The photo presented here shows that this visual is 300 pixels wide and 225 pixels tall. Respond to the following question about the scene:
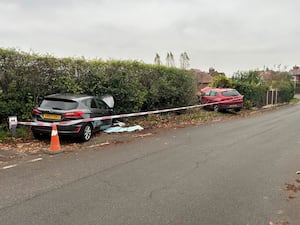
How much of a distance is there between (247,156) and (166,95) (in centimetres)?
921

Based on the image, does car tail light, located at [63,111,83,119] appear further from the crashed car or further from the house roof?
the house roof

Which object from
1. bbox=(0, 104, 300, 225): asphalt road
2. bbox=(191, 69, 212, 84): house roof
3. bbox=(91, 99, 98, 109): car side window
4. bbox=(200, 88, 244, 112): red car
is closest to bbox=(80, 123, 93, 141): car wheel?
bbox=(91, 99, 98, 109): car side window

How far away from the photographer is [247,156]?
308 inches

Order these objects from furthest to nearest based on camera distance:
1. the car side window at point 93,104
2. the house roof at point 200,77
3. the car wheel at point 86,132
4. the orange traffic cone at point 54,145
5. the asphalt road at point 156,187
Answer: the house roof at point 200,77 < the car side window at point 93,104 < the car wheel at point 86,132 < the orange traffic cone at point 54,145 < the asphalt road at point 156,187

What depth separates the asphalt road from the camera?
4.16m

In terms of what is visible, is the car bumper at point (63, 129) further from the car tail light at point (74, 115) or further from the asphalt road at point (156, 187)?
the asphalt road at point (156, 187)

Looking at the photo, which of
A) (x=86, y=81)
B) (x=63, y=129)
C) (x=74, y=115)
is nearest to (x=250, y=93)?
(x=86, y=81)

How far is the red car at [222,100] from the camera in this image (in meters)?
20.8

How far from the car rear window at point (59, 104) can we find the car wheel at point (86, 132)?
0.75 meters

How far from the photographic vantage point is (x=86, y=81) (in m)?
12.4

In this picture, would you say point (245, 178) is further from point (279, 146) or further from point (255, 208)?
point (279, 146)

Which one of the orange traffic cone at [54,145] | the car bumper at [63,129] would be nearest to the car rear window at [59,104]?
the car bumper at [63,129]

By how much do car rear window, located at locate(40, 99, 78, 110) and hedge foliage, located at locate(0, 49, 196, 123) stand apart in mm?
1538

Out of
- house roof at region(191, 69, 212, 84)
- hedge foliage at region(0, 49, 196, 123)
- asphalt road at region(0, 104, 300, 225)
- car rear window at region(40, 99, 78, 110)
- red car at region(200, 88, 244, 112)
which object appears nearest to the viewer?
asphalt road at region(0, 104, 300, 225)
